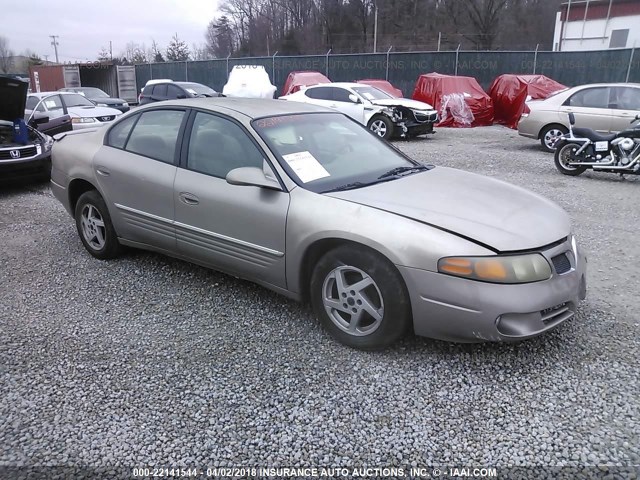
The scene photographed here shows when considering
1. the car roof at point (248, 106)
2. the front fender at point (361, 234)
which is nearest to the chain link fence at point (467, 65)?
the car roof at point (248, 106)

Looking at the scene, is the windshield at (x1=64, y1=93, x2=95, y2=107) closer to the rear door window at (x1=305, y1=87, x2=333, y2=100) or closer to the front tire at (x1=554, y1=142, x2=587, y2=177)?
the rear door window at (x1=305, y1=87, x2=333, y2=100)

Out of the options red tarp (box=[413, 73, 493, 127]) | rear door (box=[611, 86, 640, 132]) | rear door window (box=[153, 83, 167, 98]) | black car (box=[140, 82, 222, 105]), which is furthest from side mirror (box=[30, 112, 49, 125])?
red tarp (box=[413, 73, 493, 127])

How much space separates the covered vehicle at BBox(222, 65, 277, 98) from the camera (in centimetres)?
1992

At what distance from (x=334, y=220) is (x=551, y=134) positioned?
10.2m

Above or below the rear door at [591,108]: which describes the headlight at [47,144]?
below

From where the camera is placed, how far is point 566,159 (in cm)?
930

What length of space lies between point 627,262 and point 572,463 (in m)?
3.16

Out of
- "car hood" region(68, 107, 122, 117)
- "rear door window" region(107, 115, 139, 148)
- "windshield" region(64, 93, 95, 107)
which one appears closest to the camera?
"rear door window" region(107, 115, 139, 148)

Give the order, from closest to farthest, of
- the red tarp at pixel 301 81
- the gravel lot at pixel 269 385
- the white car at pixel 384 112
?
the gravel lot at pixel 269 385 → the white car at pixel 384 112 → the red tarp at pixel 301 81

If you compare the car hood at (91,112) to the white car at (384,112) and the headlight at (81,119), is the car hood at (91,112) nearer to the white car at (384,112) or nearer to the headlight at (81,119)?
the headlight at (81,119)

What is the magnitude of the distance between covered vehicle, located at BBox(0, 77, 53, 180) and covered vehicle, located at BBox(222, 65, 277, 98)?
477 inches

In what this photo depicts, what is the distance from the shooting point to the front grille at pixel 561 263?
9.84ft

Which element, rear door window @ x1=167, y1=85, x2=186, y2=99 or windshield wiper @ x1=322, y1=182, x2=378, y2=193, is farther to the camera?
rear door window @ x1=167, y1=85, x2=186, y2=99

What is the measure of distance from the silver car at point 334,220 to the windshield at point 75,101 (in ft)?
34.1
